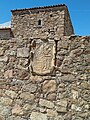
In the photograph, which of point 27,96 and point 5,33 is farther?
point 5,33

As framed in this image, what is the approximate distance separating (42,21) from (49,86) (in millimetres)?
9293

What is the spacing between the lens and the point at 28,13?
12055 mm

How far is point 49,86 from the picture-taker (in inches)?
110

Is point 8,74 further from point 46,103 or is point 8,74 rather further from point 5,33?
point 5,33

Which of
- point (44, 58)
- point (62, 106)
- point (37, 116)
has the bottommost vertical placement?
point (37, 116)

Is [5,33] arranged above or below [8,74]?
above

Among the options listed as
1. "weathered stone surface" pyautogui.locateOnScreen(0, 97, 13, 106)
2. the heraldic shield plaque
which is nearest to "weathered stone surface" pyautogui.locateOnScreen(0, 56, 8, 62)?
the heraldic shield plaque

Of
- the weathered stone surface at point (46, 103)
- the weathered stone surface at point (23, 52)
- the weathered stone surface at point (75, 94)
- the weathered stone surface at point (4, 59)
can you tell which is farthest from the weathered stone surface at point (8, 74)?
the weathered stone surface at point (75, 94)

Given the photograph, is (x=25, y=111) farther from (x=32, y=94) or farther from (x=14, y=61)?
(x=14, y=61)

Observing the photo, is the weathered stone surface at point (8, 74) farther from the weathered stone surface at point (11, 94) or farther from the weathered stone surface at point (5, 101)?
the weathered stone surface at point (5, 101)

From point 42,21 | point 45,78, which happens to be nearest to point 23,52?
point 45,78

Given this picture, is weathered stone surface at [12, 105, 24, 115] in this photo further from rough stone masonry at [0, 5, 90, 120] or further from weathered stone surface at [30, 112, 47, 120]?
weathered stone surface at [30, 112, 47, 120]

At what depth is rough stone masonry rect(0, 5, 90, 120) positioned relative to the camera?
2.66 meters

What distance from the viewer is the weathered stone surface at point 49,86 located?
2779mm
